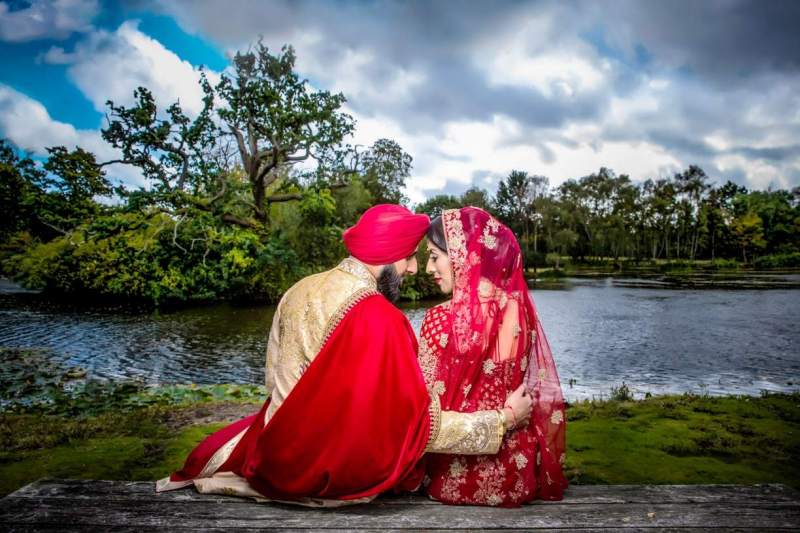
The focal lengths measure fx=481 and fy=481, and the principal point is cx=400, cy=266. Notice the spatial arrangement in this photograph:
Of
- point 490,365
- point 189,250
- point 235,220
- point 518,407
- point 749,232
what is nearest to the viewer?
point 518,407

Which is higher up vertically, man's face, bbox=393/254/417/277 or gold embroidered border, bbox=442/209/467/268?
gold embroidered border, bbox=442/209/467/268

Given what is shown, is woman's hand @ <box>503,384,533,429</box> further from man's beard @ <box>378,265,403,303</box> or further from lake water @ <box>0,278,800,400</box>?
lake water @ <box>0,278,800,400</box>

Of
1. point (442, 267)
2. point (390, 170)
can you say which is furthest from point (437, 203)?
point (442, 267)

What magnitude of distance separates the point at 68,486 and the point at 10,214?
70.1 ft

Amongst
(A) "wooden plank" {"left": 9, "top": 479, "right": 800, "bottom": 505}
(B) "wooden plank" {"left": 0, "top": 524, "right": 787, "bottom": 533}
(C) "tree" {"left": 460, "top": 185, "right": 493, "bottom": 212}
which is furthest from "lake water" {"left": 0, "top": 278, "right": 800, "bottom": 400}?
(C) "tree" {"left": 460, "top": 185, "right": 493, "bottom": 212}

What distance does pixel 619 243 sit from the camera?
225 feet

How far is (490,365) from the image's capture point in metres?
2.36

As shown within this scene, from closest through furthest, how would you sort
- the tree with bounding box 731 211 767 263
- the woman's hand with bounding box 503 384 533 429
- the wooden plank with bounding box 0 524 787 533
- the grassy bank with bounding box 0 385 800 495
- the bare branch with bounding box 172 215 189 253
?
1. the wooden plank with bounding box 0 524 787 533
2. the woman's hand with bounding box 503 384 533 429
3. the grassy bank with bounding box 0 385 800 495
4. the bare branch with bounding box 172 215 189 253
5. the tree with bounding box 731 211 767 263

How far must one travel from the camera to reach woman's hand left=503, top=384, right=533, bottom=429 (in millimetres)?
2197

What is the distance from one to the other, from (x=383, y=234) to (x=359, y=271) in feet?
0.69

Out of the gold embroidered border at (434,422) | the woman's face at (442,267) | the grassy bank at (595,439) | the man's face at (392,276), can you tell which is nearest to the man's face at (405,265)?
the man's face at (392,276)

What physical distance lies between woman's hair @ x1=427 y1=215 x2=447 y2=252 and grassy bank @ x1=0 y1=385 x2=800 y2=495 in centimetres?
269

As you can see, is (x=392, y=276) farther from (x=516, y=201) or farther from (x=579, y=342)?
(x=516, y=201)

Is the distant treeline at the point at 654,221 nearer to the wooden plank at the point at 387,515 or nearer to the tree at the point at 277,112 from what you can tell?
the tree at the point at 277,112
